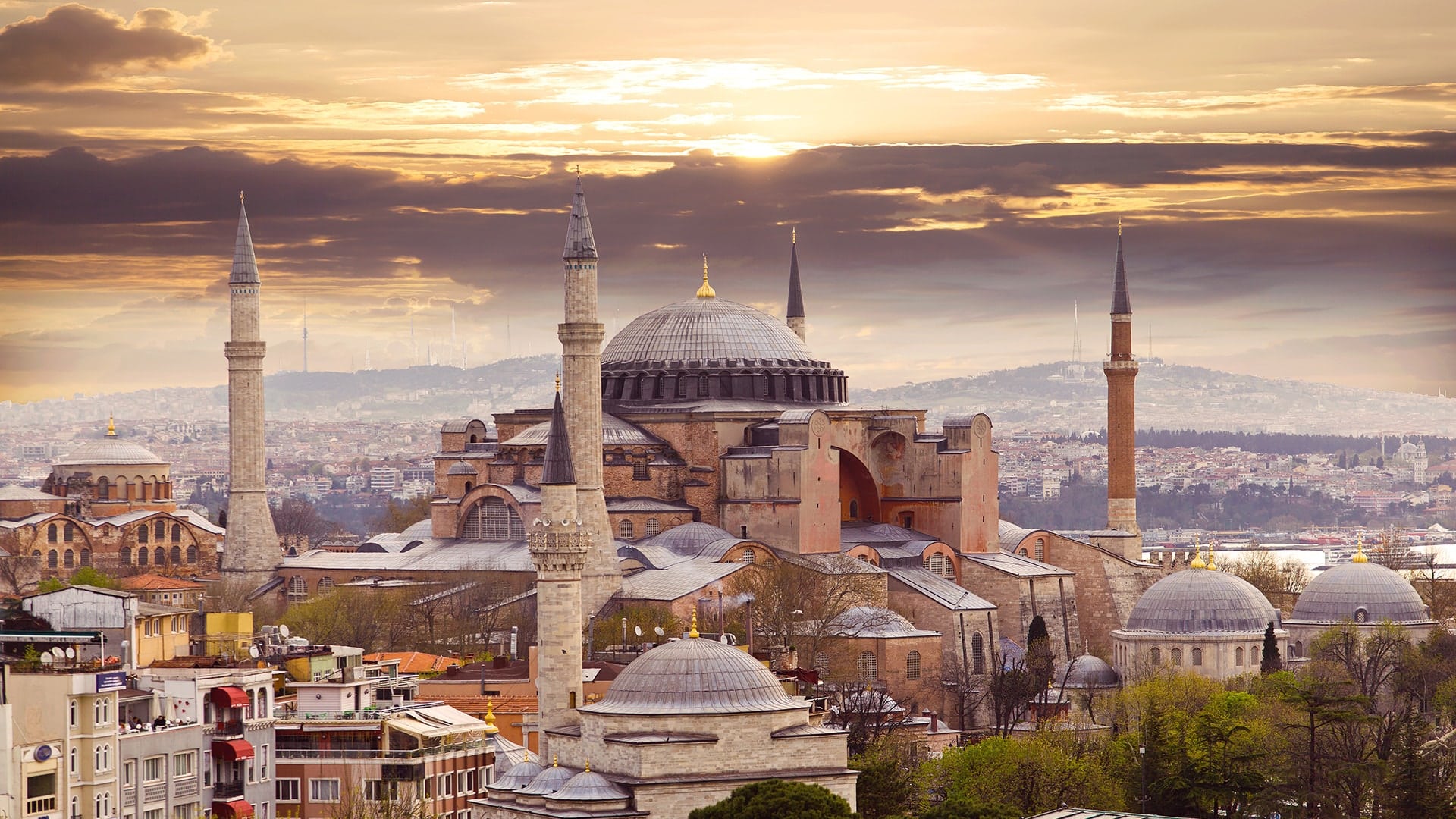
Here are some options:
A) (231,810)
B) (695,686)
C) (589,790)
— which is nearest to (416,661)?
(231,810)

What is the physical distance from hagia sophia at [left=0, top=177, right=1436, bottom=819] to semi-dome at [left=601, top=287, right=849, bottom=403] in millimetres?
66

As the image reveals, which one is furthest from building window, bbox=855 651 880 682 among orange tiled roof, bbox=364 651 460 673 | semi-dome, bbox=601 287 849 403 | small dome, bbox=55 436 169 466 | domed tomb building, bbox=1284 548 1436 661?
small dome, bbox=55 436 169 466

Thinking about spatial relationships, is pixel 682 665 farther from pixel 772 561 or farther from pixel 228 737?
pixel 772 561

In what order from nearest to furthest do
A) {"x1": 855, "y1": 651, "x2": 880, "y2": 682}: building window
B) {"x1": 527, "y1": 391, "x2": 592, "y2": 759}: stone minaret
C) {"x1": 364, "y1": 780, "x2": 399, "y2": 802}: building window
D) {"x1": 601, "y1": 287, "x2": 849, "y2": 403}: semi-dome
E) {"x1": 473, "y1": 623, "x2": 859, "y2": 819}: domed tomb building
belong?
{"x1": 473, "y1": 623, "x2": 859, "y2": 819}: domed tomb building < {"x1": 364, "y1": 780, "x2": 399, "y2": 802}: building window < {"x1": 527, "y1": 391, "x2": 592, "y2": 759}: stone minaret < {"x1": 855, "y1": 651, "x2": 880, "y2": 682}: building window < {"x1": 601, "y1": 287, "x2": 849, "y2": 403}: semi-dome

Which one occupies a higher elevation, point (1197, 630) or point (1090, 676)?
point (1197, 630)

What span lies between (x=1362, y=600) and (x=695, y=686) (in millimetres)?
28636

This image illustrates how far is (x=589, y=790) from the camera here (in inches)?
1388

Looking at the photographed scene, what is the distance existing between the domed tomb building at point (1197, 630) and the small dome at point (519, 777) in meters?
21.9

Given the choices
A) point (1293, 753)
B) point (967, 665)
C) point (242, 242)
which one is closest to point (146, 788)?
point (1293, 753)

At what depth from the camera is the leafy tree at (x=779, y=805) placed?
110 feet

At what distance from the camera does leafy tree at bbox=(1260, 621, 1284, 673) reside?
183 feet

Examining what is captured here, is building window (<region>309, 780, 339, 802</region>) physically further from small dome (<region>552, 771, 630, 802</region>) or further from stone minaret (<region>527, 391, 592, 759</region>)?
small dome (<region>552, 771, 630, 802</region>)

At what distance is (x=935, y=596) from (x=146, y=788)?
2645 centimetres

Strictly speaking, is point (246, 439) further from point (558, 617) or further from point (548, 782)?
point (548, 782)
